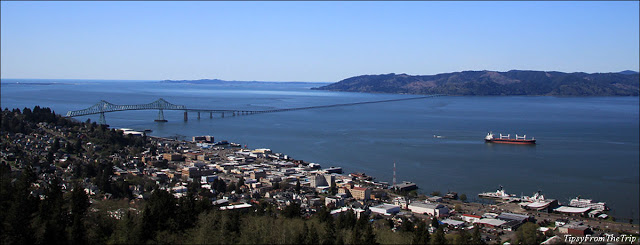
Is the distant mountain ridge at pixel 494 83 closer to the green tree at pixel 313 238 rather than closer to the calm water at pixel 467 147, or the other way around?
the calm water at pixel 467 147

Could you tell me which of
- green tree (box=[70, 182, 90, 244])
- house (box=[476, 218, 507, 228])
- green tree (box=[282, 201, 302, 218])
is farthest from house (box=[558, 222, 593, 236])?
green tree (box=[70, 182, 90, 244])

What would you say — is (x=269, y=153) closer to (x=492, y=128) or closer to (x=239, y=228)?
(x=239, y=228)

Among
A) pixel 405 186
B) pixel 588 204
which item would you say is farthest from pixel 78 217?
pixel 588 204

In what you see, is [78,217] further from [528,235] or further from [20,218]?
[528,235]

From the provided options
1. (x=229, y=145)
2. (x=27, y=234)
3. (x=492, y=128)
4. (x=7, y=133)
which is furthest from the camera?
(x=492, y=128)

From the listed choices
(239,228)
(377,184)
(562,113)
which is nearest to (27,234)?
(239,228)

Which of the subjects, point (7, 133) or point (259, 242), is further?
point (7, 133)

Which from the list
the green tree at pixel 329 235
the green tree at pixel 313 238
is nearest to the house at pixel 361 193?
the green tree at pixel 329 235
